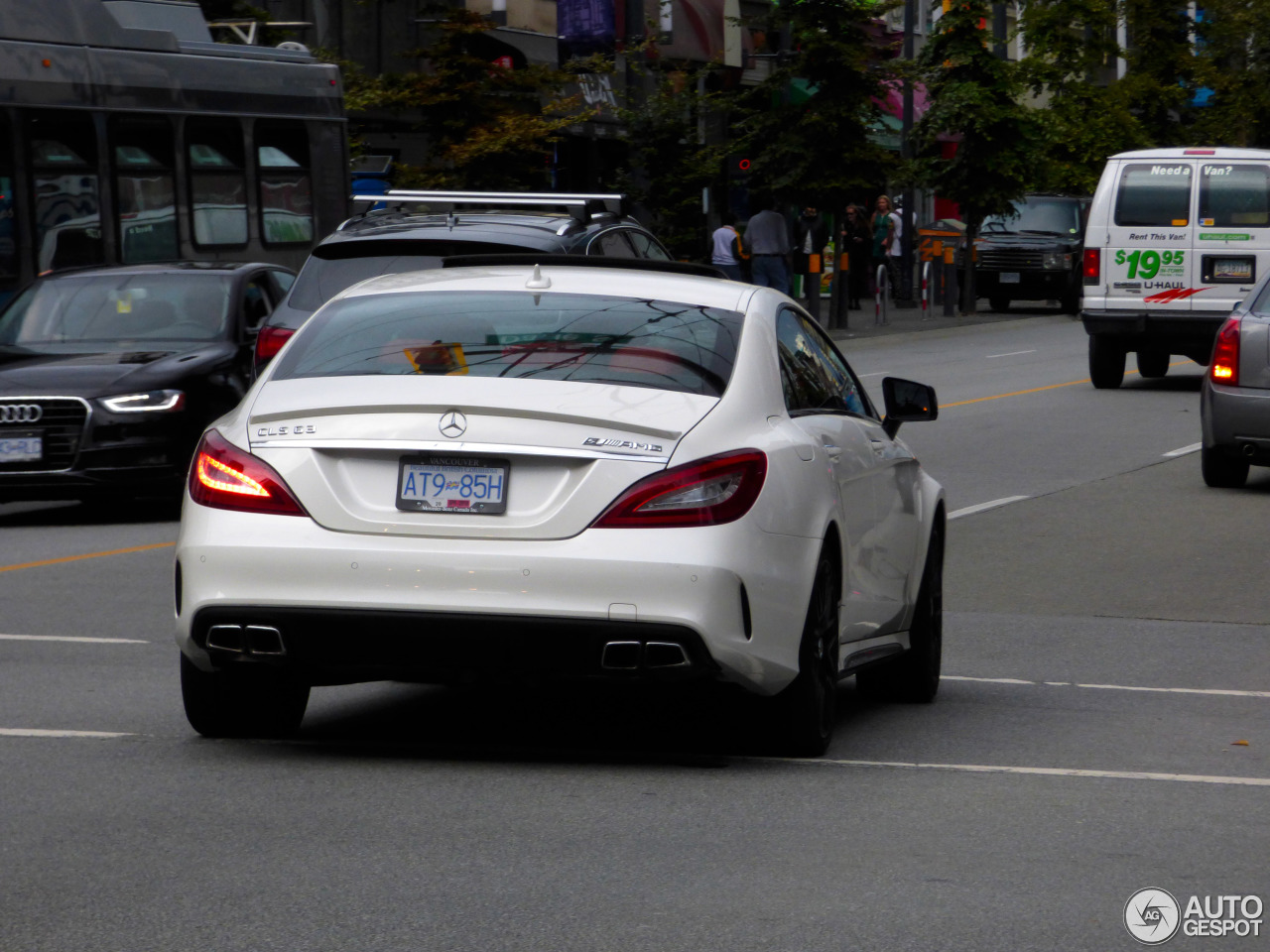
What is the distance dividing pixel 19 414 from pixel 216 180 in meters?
8.32

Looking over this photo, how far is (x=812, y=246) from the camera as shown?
39.6 m

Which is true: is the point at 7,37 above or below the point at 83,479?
above

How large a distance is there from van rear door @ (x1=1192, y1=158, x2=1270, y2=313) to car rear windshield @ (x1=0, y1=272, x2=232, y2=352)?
39.9 ft

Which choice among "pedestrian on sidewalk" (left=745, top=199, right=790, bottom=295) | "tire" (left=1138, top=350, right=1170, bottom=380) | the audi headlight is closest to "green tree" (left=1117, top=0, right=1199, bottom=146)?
"pedestrian on sidewalk" (left=745, top=199, right=790, bottom=295)

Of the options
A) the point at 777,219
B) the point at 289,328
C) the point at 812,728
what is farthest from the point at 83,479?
the point at 777,219

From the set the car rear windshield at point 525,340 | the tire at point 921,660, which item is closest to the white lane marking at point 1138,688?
the tire at point 921,660

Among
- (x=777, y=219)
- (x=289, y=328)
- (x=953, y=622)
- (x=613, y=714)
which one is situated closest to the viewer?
(x=613, y=714)

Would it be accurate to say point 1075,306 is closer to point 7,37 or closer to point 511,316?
point 7,37

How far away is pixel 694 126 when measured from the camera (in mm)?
36125

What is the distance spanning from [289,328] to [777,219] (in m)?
21.6

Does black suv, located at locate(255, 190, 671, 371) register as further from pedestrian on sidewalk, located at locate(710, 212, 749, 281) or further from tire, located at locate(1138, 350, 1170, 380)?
pedestrian on sidewalk, located at locate(710, 212, 749, 281)

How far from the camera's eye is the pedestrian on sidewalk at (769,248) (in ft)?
112

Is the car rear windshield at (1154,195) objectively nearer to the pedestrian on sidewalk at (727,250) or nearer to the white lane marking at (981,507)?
the white lane marking at (981,507)

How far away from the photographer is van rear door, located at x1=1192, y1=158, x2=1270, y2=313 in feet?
79.6
